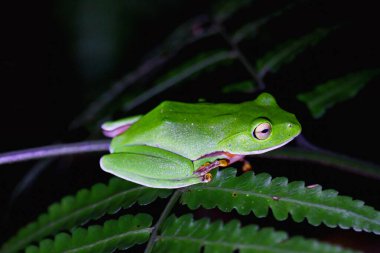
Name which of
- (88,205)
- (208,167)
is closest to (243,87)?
(208,167)

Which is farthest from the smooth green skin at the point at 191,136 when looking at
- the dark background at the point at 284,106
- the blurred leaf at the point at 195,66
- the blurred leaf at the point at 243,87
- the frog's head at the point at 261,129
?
the blurred leaf at the point at 195,66

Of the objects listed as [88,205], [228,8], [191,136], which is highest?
[228,8]

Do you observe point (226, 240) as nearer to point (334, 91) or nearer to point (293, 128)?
point (293, 128)

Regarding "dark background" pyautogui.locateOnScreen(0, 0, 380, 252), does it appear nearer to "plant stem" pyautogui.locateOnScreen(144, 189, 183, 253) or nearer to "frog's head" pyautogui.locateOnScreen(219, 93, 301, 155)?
"frog's head" pyautogui.locateOnScreen(219, 93, 301, 155)

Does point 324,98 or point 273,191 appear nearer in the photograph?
point 273,191

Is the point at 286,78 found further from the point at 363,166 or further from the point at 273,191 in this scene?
the point at 273,191

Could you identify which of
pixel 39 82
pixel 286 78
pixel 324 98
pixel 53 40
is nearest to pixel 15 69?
pixel 39 82

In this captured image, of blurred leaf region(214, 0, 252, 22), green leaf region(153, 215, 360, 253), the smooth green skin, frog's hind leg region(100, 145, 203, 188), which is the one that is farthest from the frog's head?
blurred leaf region(214, 0, 252, 22)
